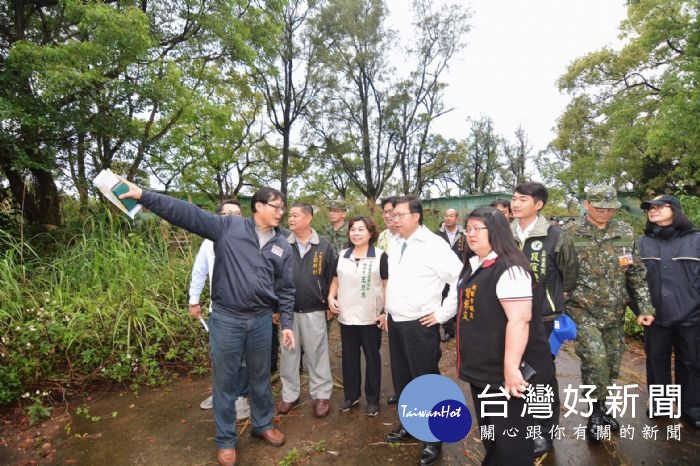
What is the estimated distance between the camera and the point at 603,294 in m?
2.88

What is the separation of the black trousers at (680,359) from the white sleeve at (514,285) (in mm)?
2249

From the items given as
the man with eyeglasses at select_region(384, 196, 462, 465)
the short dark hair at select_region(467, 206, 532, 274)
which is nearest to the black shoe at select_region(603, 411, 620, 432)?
the man with eyeglasses at select_region(384, 196, 462, 465)

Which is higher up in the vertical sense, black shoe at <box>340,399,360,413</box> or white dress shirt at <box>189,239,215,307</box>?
white dress shirt at <box>189,239,215,307</box>

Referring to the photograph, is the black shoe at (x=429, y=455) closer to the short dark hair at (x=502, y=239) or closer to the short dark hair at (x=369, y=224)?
the short dark hair at (x=502, y=239)

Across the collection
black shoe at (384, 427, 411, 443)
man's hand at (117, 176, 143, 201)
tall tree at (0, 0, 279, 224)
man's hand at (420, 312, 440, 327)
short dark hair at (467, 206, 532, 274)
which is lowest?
black shoe at (384, 427, 411, 443)

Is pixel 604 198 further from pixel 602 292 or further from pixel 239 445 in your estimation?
pixel 239 445

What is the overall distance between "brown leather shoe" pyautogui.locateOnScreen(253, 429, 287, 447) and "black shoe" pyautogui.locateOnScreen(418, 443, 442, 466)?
1068 millimetres

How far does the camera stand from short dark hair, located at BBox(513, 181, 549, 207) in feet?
9.30

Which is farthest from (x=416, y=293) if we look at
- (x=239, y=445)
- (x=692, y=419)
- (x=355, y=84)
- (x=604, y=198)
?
(x=355, y=84)

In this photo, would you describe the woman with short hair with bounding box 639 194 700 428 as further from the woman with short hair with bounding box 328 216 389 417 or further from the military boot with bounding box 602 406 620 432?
the woman with short hair with bounding box 328 216 389 417

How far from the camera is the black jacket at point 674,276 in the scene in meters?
3.00

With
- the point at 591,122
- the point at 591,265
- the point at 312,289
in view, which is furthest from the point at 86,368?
the point at 591,122

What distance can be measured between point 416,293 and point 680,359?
2.41m

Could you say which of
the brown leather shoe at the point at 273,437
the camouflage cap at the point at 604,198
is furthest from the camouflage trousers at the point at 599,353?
the brown leather shoe at the point at 273,437
